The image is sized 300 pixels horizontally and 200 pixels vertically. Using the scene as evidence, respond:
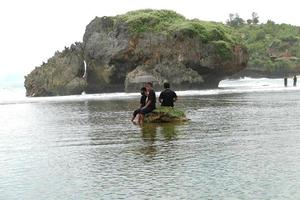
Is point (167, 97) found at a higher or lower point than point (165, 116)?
higher

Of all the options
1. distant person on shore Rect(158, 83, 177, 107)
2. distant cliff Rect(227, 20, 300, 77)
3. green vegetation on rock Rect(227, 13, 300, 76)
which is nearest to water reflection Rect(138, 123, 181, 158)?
distant person on shore Rect(158, 83, 177, 107)

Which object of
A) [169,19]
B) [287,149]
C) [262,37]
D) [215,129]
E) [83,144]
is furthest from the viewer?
[262,37]

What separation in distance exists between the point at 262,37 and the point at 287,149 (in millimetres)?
139931

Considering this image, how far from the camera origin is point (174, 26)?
61562 millimetres

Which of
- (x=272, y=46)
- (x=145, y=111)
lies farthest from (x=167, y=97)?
(x=272, y=46)

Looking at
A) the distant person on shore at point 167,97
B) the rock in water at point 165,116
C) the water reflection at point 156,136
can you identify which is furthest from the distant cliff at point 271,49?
the water reflection at point 156,136

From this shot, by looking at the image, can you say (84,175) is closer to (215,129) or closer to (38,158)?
(38,158)

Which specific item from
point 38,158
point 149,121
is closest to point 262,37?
point 149,121

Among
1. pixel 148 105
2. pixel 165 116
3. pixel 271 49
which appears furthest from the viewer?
pixel 271 49

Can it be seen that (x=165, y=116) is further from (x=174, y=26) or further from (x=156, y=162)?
(x=174, y=26)

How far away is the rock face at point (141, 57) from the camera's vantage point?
194 ft

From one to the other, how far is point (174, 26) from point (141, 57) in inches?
225

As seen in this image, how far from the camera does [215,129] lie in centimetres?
1900

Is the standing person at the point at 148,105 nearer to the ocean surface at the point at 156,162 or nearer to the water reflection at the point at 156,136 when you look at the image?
the water reflection at the point at 156,136
